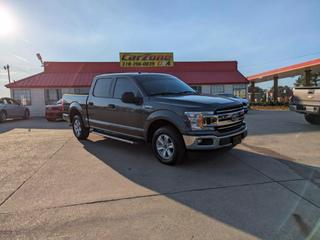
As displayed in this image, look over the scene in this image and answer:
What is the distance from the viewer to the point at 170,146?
17.9ft

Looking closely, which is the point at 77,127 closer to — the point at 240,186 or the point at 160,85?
the point at 160,85

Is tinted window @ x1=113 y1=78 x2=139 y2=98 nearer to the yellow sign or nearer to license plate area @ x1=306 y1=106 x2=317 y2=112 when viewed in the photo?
license plate area @ x1=306 y1=106 x2=317 y2=112

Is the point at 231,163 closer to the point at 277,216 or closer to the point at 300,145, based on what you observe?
the point at 277,216

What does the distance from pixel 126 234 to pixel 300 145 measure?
6.10 m

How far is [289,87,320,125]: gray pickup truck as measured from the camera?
10070 millimetres

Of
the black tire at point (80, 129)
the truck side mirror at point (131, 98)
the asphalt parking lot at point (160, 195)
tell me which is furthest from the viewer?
the black tire at point (80, 129)

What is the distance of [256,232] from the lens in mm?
2969

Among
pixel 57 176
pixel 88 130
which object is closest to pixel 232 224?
pixel 57 176

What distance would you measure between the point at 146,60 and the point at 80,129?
1769 centimetres

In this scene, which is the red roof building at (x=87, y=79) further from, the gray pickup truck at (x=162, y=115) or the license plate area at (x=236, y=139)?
the license plate area at (x=236, y=139)

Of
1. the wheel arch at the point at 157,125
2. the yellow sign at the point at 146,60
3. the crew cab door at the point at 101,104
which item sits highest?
the yellow sign at the point at 146,60

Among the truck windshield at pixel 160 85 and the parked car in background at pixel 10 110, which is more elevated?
the truck windshield at pixel 160 85

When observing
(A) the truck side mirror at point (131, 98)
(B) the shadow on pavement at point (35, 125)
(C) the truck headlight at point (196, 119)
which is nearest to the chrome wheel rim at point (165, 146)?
(C) the truck headlight at point (196, 119)

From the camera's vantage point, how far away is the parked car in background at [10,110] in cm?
1639
